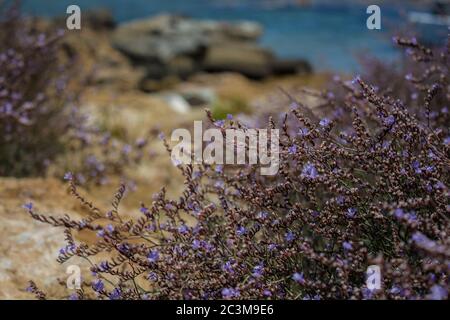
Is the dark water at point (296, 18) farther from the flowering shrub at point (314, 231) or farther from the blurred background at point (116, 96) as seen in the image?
the flowering shrub at point (314, 231)

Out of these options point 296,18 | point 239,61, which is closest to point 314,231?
point 239,61

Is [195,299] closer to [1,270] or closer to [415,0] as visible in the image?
[1,270]

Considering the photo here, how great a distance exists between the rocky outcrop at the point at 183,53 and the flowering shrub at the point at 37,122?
29.7ft

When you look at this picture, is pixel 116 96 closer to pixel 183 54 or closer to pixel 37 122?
pixel 37 122

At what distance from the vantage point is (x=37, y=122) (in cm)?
511

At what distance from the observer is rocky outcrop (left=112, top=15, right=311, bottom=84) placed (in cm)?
1516

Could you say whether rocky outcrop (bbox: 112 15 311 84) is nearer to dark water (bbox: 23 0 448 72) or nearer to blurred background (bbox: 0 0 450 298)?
blurred background (bbox: 0 0 450 298)

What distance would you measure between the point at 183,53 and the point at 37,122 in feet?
36.0

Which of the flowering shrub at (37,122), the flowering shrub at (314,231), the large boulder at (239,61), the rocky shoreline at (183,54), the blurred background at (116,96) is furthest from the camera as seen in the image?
the large boulder at (239,61)

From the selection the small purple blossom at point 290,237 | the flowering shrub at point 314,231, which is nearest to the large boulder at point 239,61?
the flowering shrub at point 314,231

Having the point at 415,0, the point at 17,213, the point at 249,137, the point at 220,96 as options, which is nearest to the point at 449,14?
the point at 249,137

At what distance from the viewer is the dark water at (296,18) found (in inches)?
782

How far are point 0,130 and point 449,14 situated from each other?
3642 millimetres

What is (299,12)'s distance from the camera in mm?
29609
